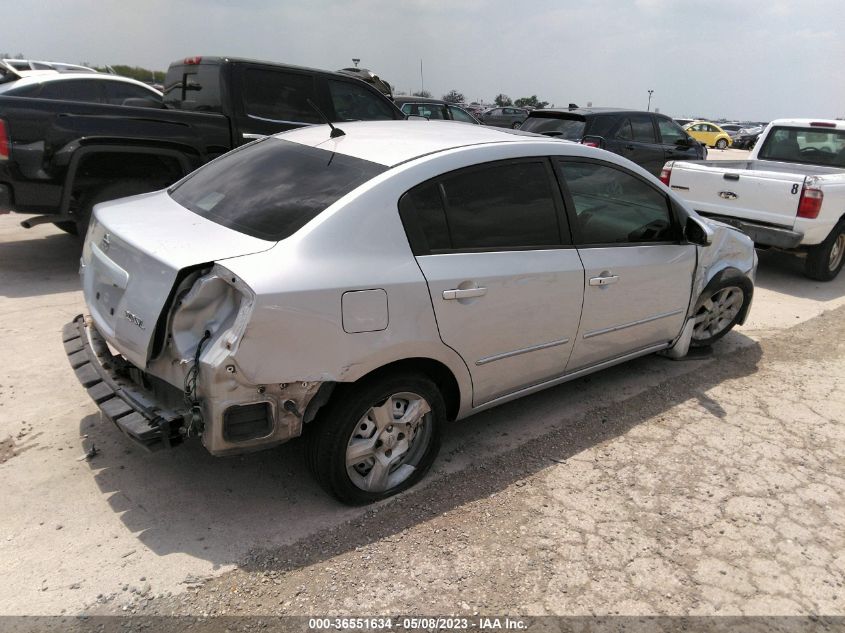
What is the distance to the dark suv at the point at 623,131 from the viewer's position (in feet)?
30.6

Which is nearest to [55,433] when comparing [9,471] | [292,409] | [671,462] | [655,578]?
[9,471]

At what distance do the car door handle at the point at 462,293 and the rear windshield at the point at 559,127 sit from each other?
22.6ft

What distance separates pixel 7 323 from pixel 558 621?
4492mm

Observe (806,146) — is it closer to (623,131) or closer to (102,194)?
(623,131)

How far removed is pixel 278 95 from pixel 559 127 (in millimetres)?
4580

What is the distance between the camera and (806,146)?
8125 millimetres

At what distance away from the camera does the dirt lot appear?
7.94ft

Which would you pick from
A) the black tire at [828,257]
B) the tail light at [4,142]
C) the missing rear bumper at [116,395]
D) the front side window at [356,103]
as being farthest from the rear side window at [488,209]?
the black tire at [828,257]

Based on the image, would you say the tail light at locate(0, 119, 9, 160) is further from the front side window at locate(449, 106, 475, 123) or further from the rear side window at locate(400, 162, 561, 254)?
the front side window at locate(449, 106, 475, 123)

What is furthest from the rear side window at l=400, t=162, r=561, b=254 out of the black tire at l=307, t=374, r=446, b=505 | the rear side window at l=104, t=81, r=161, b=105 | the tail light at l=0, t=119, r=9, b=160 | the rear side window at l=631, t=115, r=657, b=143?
the rear side window at l=631, t=115, r=657, b=143

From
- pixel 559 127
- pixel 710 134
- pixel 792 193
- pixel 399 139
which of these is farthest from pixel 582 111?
pixel 710 134

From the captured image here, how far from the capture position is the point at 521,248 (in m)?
3.19

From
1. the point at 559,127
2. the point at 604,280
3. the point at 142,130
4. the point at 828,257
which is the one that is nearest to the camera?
the point at 604,280

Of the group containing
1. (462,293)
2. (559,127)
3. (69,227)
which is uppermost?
(559,127)
